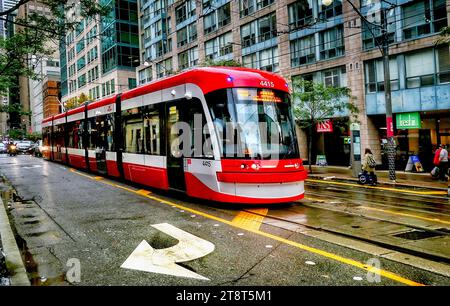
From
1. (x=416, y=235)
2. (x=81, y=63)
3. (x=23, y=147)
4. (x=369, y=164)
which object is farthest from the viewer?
(x=81, y=63)

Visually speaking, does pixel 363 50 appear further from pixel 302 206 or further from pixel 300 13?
pixel 302 206

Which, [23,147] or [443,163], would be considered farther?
[23,147]

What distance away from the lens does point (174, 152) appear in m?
11.7

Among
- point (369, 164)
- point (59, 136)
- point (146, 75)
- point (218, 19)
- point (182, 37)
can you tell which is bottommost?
point (369, 164)

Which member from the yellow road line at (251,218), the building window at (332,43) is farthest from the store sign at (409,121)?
the yellow road line at (251,218)

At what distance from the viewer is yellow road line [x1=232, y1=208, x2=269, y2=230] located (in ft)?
27.3

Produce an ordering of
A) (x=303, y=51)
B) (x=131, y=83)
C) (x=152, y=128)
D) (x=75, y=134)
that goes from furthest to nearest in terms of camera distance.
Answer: (x=131, y=83) < (x=303, y=51) < (x=75, y=134) < (x=152, y=128)

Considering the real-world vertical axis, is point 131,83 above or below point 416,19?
above

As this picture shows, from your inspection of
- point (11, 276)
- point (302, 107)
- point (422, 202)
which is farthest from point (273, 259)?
point (302, 107)

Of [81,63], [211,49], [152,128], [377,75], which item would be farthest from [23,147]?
[152,128]

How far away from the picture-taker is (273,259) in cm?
595

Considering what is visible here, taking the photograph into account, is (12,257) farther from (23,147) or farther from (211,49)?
(23,147)

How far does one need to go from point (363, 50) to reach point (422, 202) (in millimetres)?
16149

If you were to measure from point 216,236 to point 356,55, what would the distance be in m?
22.4
